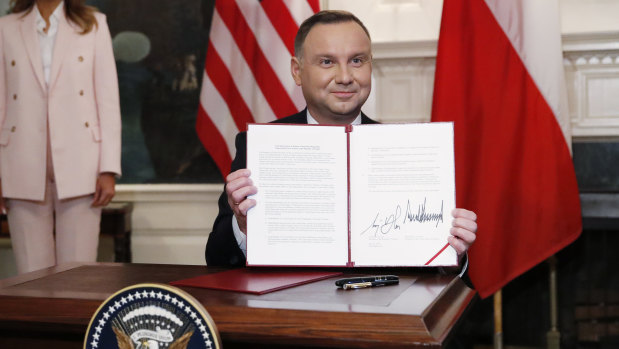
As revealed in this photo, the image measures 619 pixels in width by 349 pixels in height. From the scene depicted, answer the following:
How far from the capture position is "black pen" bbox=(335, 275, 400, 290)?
4.45 feet

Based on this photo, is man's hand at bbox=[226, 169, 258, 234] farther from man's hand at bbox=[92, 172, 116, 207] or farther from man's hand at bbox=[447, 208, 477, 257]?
man's hand at bbox=[92, 172, 116, 207]

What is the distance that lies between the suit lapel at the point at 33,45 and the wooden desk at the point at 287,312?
5.55ft

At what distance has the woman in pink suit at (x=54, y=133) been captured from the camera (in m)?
2.97

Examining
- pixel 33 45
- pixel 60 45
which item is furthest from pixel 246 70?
pixel 33 45

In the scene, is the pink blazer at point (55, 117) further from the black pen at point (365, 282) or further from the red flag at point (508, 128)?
the black pen at point (365, 282)

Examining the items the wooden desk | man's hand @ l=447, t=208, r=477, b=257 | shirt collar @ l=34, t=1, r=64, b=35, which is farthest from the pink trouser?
man's hand @ l=447, t=208, r=477, b=257

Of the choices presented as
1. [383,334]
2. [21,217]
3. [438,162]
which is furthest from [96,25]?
[383,334]

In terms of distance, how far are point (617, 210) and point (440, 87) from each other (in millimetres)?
1041

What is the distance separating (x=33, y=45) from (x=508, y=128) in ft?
7.20

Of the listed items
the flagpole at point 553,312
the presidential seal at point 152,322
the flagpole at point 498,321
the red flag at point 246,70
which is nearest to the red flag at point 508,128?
the flagpole at point 498,321
